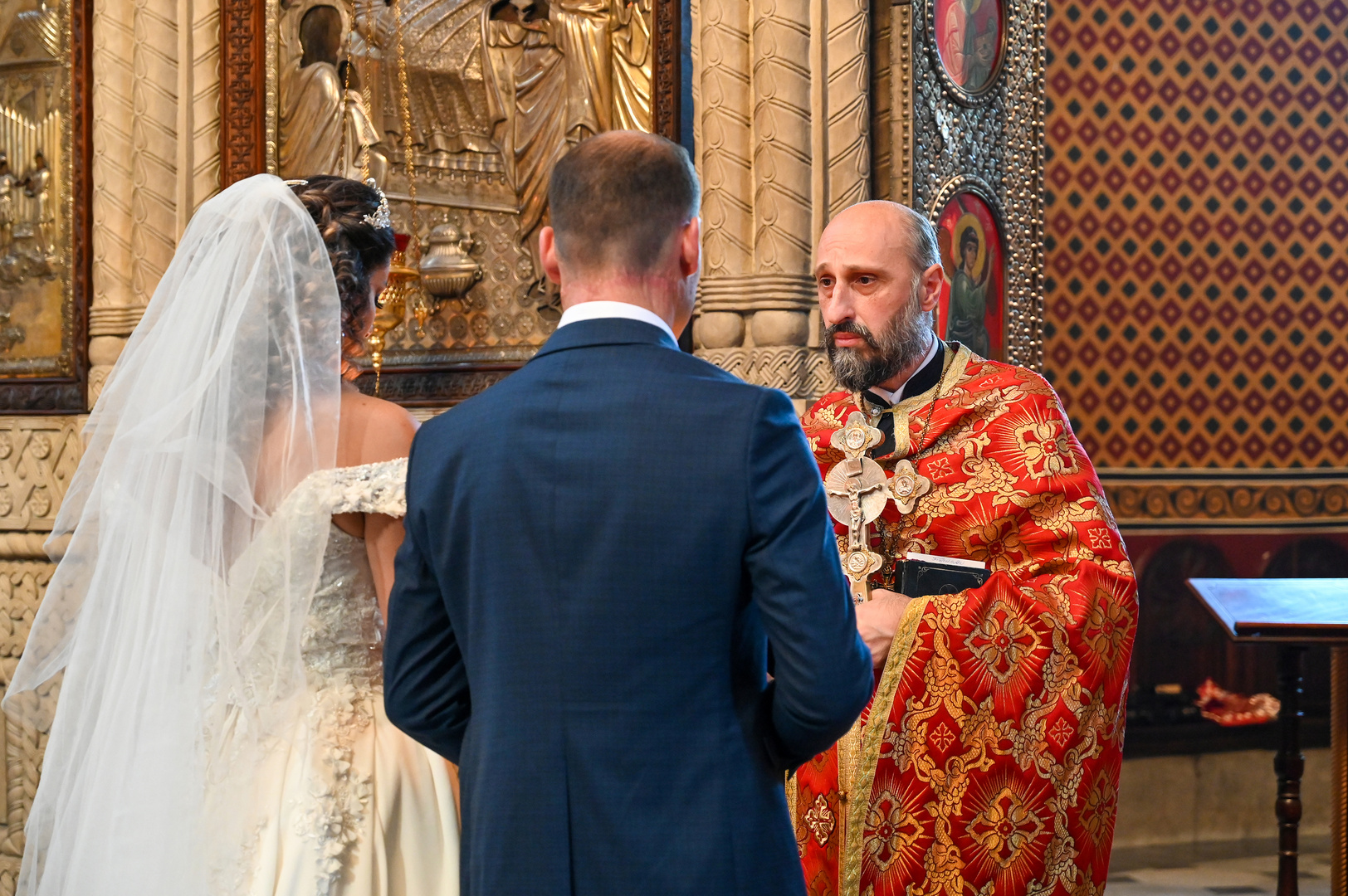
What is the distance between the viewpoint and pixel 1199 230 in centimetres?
663

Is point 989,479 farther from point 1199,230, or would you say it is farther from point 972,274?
point 1199,230

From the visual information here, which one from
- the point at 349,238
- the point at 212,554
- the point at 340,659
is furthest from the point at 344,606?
the point at 349,238

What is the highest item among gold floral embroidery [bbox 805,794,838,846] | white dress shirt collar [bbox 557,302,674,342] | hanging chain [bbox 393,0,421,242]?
hanging chain [bbox 393,0,421,242]

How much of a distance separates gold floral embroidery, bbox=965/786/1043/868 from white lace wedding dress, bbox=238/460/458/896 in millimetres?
944

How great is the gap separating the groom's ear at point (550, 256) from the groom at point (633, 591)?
5cm

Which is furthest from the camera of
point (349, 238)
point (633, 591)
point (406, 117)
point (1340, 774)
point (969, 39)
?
point (406, 117)

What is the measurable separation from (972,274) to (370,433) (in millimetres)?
2620

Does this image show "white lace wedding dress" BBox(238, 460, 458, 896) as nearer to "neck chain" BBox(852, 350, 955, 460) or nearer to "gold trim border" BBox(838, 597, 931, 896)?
"gold trim border" BBox(838, 597, 931, 896)

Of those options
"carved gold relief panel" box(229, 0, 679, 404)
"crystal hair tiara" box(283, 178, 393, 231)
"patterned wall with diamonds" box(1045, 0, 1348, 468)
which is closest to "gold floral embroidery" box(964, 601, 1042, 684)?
"crystal hair tiara" box(283, 178, 393, 231)

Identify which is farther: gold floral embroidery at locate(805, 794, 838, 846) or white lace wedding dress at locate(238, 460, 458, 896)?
gold floral embroidery at locate(805, 794, 838, 846)

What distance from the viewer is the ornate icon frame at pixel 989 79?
173 inches

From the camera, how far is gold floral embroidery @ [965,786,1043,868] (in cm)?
256

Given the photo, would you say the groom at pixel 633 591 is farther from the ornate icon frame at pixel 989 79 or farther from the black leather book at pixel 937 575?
the ornate icon frame at pixel 989 79

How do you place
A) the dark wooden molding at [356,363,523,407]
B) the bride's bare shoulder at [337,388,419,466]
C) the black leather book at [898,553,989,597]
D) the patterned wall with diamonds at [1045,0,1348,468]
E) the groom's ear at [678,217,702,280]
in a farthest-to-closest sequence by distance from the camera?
the patterned wall with diamonds at [1045,0,1348,468] < the dark wooden molding at [356,363,523,407] < the black leather book at [898,553,989,597] < the bride's bare shoulder at [337,388,419,466] < the groom's ear at [678,217,702,280]
